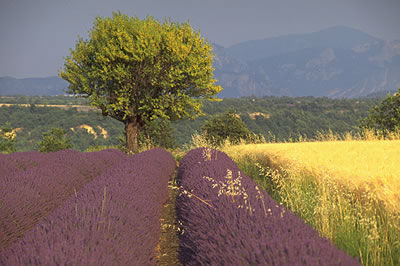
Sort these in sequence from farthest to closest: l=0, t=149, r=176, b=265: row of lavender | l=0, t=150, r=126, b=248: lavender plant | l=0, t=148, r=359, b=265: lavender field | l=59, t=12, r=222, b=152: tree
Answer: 1. l=59, t=12, r=222, b=152: tree
2. l=0, t=150, r=126, b=248: lavender plant
3. l=0, t=149, r=176, b=265: row of lavender
4. l=0, t=148, r=359, b=265: lavender field

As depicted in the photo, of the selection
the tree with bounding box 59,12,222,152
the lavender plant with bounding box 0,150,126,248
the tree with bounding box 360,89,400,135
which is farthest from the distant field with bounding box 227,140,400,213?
the tree with bounding box 360,89,400,135

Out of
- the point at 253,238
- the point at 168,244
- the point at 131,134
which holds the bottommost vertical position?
the point at 168,244

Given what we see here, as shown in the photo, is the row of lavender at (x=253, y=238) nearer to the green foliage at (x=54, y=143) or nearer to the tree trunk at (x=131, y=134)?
the tree trunk at (x=131, y=134)

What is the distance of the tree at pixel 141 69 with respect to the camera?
15.5 metres

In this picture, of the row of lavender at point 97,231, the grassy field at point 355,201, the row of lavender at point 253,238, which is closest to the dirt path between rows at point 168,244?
the row of lavender at point 97,231

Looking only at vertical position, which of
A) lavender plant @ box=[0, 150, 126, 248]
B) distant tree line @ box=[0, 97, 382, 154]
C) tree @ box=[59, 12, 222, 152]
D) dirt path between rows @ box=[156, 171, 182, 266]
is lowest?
distant tree line @ box=[0, 97, 382, 154]

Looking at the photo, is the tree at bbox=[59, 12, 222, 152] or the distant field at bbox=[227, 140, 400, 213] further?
the tree at bbox=[59, 12, 222, 152]

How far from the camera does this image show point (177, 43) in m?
15.7

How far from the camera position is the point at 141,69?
1653cm

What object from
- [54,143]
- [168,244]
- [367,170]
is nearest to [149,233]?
[168,244]

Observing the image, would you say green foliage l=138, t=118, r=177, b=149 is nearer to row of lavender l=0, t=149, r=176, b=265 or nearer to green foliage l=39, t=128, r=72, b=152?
green foliage l=39, t=128, r=72, b=152

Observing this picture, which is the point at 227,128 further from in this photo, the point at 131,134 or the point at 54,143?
the point at 54,143

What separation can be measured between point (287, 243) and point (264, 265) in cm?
28

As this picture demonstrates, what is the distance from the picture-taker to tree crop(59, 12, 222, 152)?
15539 mm
